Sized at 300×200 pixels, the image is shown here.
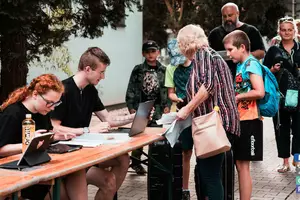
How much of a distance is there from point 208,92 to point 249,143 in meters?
0.96

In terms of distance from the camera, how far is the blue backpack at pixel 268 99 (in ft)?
19.6

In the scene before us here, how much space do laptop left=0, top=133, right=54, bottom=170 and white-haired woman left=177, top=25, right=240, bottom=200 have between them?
1474 mm

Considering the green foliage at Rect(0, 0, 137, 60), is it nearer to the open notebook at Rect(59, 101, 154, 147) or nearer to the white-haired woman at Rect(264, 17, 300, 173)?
the open notebook at Rect(59, 101, 154, 147)

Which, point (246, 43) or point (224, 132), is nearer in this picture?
point (224, 132)

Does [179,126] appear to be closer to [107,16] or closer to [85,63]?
[85,63]

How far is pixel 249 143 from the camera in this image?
580 cm

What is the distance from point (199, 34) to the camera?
5.31 m

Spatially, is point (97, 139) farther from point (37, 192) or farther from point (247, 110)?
point (247, 110)

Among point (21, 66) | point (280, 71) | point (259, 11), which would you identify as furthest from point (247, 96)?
point (259, 11)

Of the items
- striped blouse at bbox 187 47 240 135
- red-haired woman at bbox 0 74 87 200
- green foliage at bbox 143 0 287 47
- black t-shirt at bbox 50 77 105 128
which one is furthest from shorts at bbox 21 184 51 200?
green foliage at bbox 143 0 287 47

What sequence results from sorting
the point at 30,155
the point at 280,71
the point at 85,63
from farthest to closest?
the point at 280,71
the point at 85,63
the point at 30,155

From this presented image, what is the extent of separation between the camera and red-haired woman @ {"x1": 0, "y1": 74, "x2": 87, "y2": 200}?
4.38 meters

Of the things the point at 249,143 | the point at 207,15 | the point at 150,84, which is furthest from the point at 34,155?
the point at 207,15

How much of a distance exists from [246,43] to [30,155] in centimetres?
270
